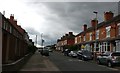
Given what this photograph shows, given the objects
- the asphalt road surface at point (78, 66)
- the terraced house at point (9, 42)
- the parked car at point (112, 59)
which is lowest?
the asphalt road surface at point (78, 66)

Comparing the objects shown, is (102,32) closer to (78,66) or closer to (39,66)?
(78,66)

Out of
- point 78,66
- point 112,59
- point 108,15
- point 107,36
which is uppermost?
point 108,15

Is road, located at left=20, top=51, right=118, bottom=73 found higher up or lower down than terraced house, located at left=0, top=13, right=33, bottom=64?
lower down

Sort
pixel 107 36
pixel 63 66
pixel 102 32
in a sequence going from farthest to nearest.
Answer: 1. pixel 102 32
2. pixel 107 36
3. pixel 63 66

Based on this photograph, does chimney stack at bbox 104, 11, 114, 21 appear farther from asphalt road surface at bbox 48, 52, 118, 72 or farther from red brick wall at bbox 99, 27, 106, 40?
asphalt road surface at bbox 48, 52, 118, 72

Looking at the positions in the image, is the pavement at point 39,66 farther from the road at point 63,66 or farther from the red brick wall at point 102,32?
the red brick wall at point 102,32

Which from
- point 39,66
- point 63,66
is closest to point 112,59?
point 63,66

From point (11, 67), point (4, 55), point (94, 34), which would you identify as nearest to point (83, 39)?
point (94, 34)

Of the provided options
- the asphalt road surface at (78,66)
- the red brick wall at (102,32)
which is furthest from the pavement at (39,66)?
the red brick wall at (102,32)

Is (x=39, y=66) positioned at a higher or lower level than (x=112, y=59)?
lower

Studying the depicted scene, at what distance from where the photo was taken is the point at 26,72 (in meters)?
20.7

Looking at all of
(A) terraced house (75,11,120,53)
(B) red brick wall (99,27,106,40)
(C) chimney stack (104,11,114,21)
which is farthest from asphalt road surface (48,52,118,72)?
(C) chimney stack (104,11,114,21)

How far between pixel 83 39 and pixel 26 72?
5212cm

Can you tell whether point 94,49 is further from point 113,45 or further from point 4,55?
point 4,55
